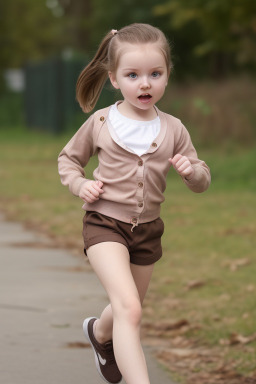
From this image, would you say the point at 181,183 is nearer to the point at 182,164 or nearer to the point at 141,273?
the point at 141,273

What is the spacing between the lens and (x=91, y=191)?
384 centimetres

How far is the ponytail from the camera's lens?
409cm

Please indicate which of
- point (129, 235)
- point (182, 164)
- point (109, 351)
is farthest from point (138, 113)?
point (109, 351)

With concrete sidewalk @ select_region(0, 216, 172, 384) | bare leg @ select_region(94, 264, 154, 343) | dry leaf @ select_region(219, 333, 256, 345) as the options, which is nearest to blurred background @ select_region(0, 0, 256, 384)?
dry leaf @ select_region(219, 333, 256, 345)

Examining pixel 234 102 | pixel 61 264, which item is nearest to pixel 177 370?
pixel 61 264

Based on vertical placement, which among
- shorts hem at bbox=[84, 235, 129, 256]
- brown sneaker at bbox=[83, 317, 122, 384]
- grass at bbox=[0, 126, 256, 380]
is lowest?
grass at bbox=[0, 126, 256, 380]

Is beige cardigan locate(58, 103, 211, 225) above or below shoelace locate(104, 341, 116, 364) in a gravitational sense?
above

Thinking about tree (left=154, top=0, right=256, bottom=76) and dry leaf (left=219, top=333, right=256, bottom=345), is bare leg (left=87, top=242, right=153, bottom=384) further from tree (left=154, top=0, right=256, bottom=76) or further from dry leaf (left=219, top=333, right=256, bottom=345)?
tree (left=154, top=0, right=256, bottom=76)

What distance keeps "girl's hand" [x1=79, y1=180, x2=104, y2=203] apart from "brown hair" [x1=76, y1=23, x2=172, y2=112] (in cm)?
45

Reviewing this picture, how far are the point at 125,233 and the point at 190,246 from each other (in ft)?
15.3

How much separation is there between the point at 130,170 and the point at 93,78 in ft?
1.75

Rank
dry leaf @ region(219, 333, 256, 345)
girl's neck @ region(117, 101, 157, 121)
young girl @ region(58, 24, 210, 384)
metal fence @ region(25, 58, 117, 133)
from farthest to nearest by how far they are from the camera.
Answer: metal fence @ region(25, 58, 117, 133) < dry leaf @ region(219, 333, 256, 345) < girl's neck @ region(117, 101, 157, 121) < young girl @ region(58, 24, 210, 384)

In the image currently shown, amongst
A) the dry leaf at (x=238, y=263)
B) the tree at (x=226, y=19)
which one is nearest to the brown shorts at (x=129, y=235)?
the dry leaf at (x=238, y=263)

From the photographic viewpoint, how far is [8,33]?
40.5 metres
